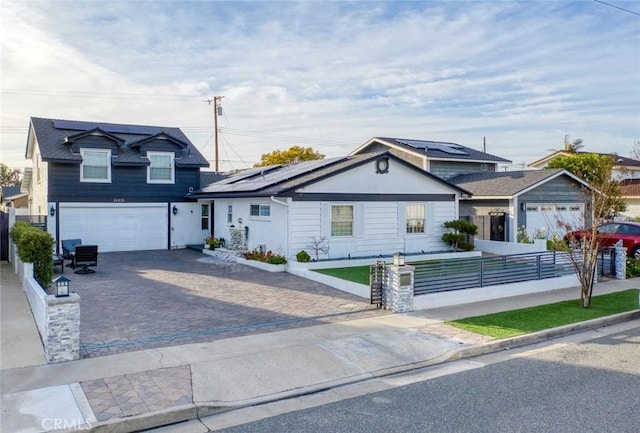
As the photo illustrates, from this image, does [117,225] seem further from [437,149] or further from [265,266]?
[437,149]

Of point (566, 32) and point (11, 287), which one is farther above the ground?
point (566, 32)

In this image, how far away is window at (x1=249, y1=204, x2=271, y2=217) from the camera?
62.6 feet

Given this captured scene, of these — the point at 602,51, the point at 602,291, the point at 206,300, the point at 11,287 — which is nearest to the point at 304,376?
the point at 206,300

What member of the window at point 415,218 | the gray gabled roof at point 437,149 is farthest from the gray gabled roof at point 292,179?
the gray gabled roof at point 437,149

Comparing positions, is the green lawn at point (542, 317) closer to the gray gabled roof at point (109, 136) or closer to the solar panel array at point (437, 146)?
the gray gabled roof at point (109, 136)

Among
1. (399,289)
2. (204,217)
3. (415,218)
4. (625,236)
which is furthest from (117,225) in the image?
(625,236)

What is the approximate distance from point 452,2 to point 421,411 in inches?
493

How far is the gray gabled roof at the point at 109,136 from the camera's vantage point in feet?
72.3

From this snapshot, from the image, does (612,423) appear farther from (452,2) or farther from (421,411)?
(452,2)

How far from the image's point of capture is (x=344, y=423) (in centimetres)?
584

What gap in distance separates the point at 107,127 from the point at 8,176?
60174 millimetres

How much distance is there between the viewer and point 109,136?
2306cm

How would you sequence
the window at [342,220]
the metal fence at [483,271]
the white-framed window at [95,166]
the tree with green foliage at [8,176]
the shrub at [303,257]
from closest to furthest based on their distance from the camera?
the metal fence at [483,271] → the shrub at [303,257] → the window at [342,220] → the white-framed window at [95,166] → the tree with green foliage at [8,176]

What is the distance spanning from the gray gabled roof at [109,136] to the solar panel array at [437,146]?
13.6 metres
